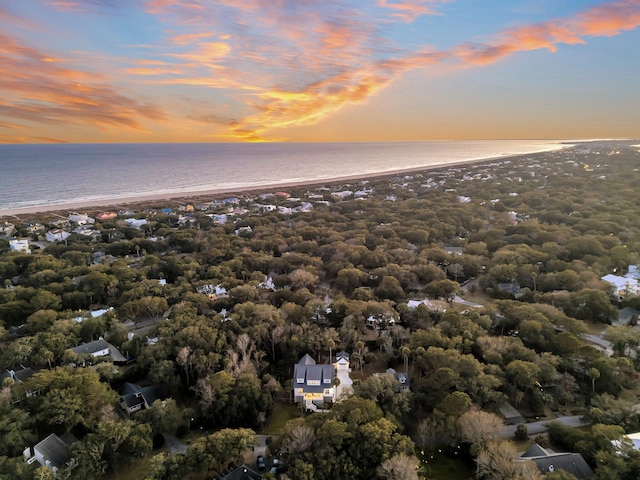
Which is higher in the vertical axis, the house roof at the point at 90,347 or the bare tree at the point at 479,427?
the house roof at the point at 90,347

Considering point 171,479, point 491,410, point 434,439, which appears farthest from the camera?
point 491,410

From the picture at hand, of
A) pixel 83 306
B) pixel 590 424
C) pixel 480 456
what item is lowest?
pixel 590 424

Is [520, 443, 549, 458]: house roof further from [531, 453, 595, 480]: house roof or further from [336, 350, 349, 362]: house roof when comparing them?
[336, 350, 349, 362]: house roof

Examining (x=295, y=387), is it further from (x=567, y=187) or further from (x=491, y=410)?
(x=567, y=187)

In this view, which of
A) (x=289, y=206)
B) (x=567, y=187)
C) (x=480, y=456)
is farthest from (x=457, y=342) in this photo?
(x=567, y=187)

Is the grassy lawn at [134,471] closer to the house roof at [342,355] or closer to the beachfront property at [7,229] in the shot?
the house roof at [342,355]

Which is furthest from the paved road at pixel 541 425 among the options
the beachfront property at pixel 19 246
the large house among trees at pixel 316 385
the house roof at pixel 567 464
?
the beachfront property at pixel 19 246
